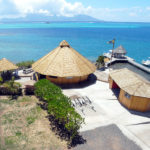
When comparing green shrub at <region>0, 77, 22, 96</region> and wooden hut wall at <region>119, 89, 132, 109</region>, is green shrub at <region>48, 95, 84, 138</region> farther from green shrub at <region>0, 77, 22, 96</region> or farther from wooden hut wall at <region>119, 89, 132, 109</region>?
green shrub at <region>0, 77, 22, 96</region>

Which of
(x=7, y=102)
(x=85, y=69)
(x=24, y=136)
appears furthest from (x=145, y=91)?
(x=7, y=102)

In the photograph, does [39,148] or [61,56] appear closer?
[39,148]

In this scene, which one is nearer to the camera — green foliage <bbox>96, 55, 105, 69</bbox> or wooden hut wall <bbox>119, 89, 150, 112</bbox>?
wooden hut wall <bbox>119, 89, 150, 112</bbox>

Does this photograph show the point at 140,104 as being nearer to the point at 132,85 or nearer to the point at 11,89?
the point at 132,85

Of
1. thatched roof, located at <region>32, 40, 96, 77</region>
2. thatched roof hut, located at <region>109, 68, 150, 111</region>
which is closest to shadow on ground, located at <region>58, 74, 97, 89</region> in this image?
thatched roof, located at <region>32, 40, 96, 77</region>

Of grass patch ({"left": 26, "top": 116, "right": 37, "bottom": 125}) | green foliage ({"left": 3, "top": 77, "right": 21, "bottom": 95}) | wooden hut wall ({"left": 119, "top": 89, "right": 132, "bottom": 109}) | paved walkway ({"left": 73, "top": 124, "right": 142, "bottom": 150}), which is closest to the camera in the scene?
paved walkway ({"left": 73, "top": 124, "right": 142, "bottom": 150})

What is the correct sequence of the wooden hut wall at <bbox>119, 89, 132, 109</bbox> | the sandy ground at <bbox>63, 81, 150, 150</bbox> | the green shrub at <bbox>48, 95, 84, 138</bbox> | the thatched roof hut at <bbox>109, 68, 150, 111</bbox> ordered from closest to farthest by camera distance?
the green shrub at <bbox>48, 95, 84, 138</bbox>
the sandy ground at <bbox>63, 81, 150, 150</bbox>
the thatched roof hut at <bbox>109, 68, 150, 111</bbox>
the wooden hut wall at <bbox>119, 89, 132, 109</bbox>

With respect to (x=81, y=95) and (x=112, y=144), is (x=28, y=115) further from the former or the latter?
(x=112, y=144)
